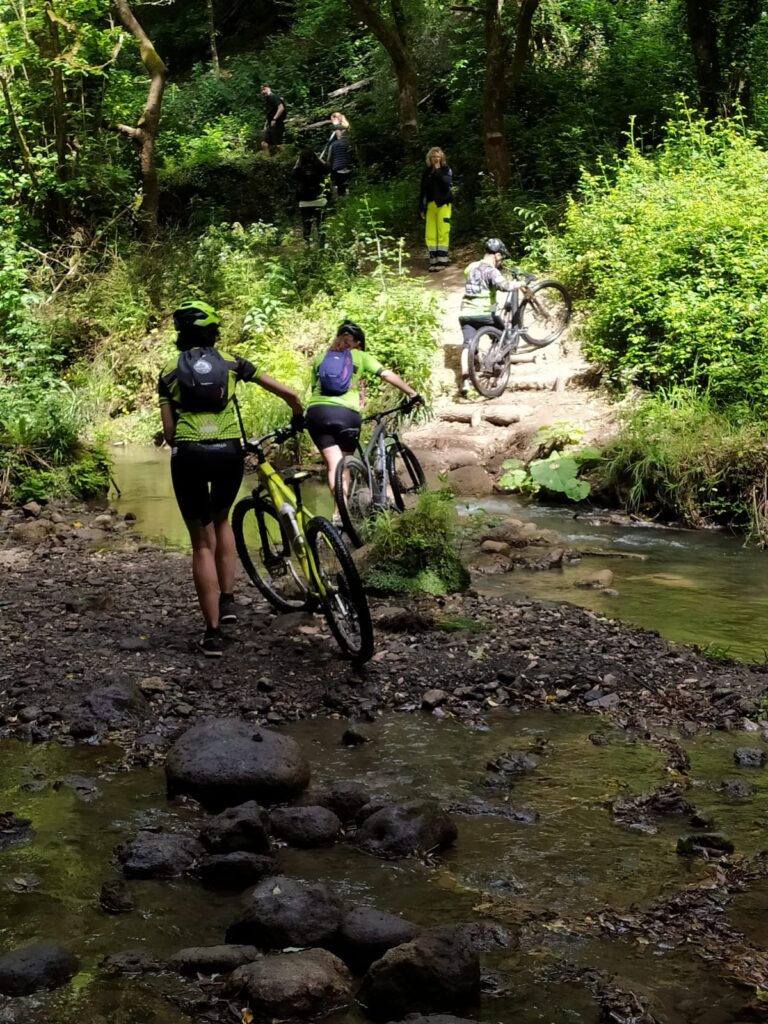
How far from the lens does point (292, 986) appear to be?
3.54 metres

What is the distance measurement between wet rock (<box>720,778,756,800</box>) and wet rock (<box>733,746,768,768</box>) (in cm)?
27

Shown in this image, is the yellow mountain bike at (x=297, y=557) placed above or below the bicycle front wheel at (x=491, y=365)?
below

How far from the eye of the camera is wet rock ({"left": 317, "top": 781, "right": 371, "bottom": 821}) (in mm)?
5098

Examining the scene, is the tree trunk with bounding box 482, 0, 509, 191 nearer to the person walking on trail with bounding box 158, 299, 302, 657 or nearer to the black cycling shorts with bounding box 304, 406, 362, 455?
the black cycling shorts with bounding box 304, 406, 362, 455

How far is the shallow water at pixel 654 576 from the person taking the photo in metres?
8.44

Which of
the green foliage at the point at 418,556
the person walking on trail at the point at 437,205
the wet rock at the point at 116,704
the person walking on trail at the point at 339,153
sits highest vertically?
the person walking on trail at the point at 339,153

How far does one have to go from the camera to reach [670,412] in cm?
1343

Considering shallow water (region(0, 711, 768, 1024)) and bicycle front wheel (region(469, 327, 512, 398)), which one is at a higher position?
bicycle front wheel (region(469, 327, 512, 398))

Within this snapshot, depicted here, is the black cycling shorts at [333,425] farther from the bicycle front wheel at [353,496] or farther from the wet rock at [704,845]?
the wet rock at [704,845]

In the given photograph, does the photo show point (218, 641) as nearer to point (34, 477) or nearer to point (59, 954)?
point (59, 954)

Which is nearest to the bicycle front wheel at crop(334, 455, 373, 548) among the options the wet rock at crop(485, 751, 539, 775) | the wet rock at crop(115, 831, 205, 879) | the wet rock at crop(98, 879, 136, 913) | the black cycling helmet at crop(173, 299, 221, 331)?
the black cycling helmet at crop(173, 299, 221, 331)

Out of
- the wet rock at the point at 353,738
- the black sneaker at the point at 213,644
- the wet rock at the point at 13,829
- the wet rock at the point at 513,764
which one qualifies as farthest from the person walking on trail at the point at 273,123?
the wet rock at the point at 13,829

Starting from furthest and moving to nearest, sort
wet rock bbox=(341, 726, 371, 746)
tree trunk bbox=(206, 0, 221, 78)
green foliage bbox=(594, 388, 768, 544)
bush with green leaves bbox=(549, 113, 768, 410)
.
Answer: tree trunk bbox=(206, 0, 221, 78)
bush with green leaves bbox=(549, 113, 768, 410)
green foliage bbox=(594, 388, 768, 544)
wet rock bbox=(341, 726, 371, 746)

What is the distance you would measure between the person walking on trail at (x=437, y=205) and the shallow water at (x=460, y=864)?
583 inches
